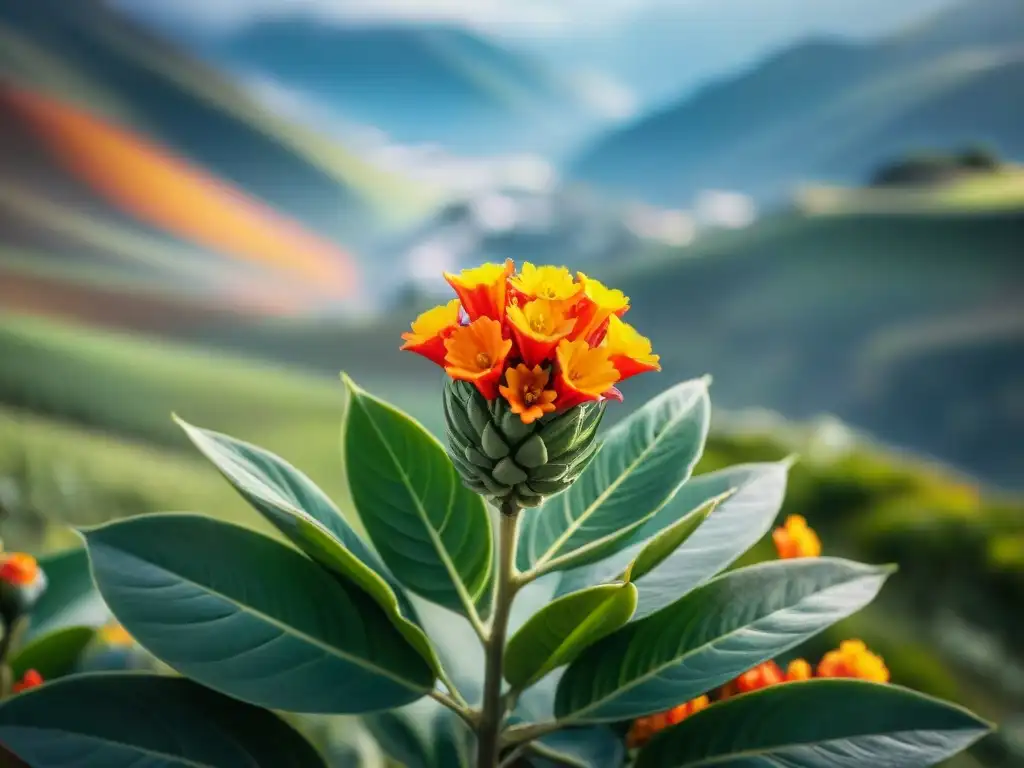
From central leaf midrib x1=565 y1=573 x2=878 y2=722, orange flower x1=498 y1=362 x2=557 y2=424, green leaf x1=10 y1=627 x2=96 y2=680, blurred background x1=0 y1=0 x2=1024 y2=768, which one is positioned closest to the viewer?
orange flower x1=498 y1=362 x2=557 y2=424

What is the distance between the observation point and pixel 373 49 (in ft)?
6.16

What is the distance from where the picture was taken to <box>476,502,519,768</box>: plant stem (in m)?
0.40

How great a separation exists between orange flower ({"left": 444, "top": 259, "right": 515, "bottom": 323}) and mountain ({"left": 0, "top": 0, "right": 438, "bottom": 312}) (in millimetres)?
1528

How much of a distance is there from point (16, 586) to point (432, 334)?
359 mm

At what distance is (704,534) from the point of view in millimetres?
495

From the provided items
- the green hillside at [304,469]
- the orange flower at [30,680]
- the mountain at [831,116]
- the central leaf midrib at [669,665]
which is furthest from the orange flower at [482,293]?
the mountain at [831,116]

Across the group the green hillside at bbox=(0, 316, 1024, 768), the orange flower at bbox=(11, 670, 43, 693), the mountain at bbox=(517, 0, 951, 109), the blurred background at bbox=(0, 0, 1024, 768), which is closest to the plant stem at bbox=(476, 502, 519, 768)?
the orange flower at bbox=(11, 670, 43, 693)

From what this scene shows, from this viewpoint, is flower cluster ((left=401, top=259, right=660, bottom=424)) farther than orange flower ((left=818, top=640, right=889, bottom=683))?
No

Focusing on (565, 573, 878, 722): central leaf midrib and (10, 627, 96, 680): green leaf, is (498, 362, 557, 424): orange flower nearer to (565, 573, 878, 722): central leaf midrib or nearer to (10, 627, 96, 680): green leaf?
(565, 573, 878, 722): central leaf midrib

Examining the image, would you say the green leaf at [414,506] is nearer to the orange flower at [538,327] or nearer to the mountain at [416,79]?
the orange flower at [538,327]

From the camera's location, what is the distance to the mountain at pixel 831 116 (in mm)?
1571

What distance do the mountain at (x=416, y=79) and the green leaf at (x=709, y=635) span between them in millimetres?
1601

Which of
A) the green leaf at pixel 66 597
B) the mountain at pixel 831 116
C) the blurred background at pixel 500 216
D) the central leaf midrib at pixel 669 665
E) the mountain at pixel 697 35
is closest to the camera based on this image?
the central leaf midrib at pixel 669 665

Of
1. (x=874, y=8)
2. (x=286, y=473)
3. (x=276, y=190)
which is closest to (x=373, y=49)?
(x=276, y=190)
